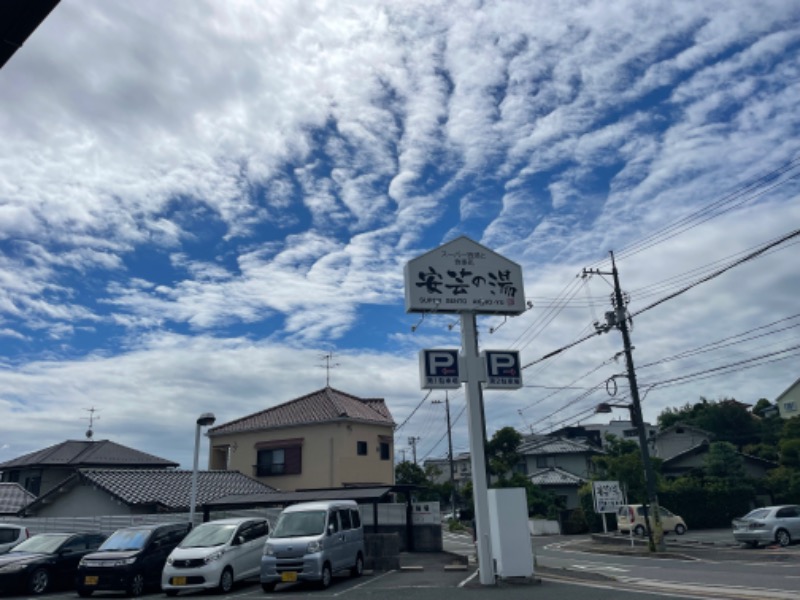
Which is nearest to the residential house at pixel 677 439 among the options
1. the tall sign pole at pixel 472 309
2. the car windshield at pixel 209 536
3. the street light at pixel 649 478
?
the street light at pixel 649 478

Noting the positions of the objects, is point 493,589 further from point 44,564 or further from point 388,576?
point 44,564

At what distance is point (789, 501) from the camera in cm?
3562

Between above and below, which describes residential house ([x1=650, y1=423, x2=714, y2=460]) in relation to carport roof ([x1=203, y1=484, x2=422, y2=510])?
above

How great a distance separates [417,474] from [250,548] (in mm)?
38014

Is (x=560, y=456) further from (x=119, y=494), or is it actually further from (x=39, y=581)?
(x=39, y=581)

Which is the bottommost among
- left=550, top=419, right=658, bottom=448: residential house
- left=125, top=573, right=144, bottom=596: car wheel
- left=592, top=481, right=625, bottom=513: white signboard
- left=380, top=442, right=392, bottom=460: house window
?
left=125, top=573, right=144, bottom=596: car wheel

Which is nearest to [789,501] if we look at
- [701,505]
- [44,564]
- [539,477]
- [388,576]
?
[701,505]

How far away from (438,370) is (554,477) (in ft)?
125

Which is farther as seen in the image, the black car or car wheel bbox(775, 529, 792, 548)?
car wheel bbox(775, 529, 792, 548)

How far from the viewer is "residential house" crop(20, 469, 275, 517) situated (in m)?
23.7

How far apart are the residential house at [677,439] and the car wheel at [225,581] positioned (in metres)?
46.9

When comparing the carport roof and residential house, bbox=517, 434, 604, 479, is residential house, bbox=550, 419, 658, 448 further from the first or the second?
the carport roof

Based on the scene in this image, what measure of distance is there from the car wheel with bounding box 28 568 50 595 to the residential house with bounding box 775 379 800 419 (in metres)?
61.8

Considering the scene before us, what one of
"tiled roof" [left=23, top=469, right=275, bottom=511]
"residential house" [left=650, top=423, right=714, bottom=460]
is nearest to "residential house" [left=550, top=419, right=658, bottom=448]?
"residential house" [left=650, top=423, right=714, bottom=460]
